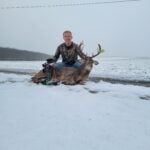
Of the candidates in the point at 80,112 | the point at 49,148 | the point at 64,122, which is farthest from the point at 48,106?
the point at 49,148

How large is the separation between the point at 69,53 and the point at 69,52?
0.10ft

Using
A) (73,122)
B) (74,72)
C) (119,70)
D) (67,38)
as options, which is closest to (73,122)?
(73,122)

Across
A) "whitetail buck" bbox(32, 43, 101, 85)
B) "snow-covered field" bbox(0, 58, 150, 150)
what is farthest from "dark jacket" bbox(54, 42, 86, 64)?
"snow-covered field" bbox(0, 58, 150, 150)

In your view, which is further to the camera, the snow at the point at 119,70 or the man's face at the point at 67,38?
the snow at the point at 119,70

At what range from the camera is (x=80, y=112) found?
14.7 feet

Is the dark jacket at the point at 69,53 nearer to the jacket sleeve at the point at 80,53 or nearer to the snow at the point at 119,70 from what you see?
the jacket sleeve at the point at 80,53

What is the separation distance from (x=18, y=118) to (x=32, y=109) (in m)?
0.55

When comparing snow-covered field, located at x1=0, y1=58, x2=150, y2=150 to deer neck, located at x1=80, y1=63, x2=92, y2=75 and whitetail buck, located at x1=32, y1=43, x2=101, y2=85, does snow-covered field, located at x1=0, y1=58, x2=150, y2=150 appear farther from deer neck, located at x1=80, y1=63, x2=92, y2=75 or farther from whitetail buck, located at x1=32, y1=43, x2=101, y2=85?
deer neck, located at x1=80, y1=63, x2=92, y2=75

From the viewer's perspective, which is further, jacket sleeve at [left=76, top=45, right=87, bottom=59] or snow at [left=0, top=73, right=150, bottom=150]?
jacket sleeve at [left=76, top=45, right=87, bottom=59]

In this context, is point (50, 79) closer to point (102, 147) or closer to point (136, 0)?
point (102, 147)

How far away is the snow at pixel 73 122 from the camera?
10.6 feet

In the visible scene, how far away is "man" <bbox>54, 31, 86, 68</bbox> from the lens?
8547mm

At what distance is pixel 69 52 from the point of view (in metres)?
8.72

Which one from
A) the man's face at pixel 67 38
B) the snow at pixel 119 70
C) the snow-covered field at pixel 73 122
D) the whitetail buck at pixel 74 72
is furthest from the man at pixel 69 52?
the snow at pixel 119 70
